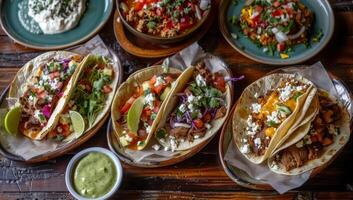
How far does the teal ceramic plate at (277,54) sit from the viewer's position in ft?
13.1

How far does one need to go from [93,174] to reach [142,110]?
615mm

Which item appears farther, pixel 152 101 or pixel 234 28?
pixel 234 28

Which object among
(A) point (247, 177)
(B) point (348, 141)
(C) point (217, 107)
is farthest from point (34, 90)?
(B) point (348, 141)

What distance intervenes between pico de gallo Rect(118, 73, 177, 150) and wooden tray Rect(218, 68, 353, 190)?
53cm

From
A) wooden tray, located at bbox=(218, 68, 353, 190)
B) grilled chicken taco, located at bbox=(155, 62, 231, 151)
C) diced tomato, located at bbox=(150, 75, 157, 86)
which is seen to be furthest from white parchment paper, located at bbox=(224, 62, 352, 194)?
diced tomato, located at bbox=(150, 75, 157, 86)

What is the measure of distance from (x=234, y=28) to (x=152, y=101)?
1.00m

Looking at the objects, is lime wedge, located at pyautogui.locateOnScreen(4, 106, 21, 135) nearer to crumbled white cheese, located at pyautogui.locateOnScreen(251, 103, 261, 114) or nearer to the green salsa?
the green salsa

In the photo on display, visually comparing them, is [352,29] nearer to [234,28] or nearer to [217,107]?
[234,28]

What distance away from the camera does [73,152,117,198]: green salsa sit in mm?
3570

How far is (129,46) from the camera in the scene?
4246mm

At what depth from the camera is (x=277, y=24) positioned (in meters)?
4.14

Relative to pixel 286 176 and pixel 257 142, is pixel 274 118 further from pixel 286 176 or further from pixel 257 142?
pixel 286 176

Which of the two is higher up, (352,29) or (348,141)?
(352,29)

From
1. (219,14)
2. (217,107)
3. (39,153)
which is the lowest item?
(39,153)
